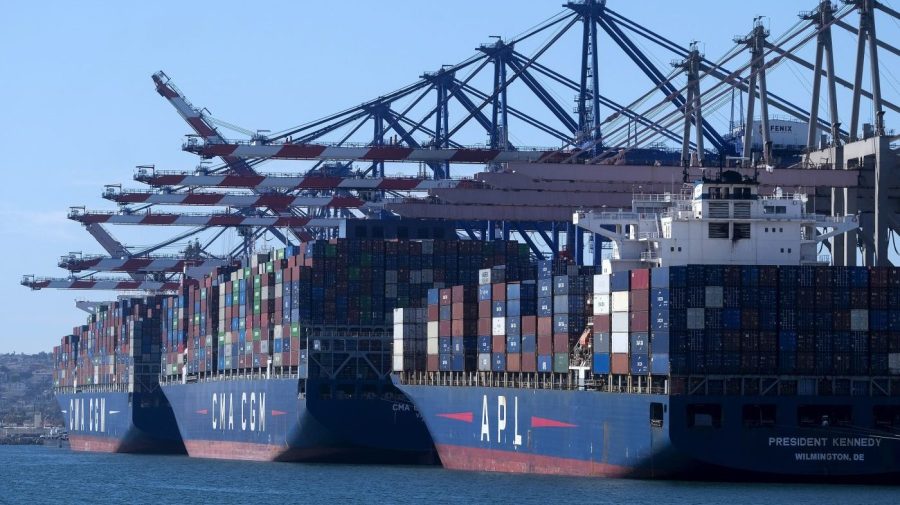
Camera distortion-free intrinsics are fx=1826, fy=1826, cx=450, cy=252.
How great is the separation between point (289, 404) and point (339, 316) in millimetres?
5066

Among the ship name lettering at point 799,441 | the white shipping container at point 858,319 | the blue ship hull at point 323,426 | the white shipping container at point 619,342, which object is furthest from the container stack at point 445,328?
the white shipping container at point 858,319

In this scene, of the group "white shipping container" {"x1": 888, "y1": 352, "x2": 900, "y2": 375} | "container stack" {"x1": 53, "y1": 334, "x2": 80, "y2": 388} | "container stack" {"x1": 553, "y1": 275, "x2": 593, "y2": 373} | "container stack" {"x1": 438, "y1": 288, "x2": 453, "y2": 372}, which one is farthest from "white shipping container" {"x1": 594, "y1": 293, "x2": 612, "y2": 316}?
"container stack" {"x1": 53, "y1": 334, "x2": 80, "y2": 388}

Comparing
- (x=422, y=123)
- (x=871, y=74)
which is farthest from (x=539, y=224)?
(x=871, y=74)

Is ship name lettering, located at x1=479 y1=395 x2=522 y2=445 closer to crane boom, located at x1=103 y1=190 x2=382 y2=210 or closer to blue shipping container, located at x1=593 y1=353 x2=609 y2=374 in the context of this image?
blue shipping container, located at x1=593 y1=353 x2=609 y2=374

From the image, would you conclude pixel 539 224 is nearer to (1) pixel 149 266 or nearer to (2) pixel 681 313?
(1) pixel 149 266

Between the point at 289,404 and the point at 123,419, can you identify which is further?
the point at 123,419

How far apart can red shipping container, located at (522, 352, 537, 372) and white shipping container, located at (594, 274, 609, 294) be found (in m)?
5.92

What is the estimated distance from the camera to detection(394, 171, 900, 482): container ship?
56.5 m

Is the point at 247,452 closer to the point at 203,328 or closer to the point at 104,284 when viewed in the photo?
the point at 203,328

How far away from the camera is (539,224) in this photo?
336ft

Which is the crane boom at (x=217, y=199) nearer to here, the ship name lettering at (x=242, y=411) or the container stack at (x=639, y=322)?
the ship name lettering at (x=242, y=411)

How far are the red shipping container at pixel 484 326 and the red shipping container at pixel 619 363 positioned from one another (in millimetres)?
10681

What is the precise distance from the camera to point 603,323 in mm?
60562

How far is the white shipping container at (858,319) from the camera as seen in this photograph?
5669 cm
